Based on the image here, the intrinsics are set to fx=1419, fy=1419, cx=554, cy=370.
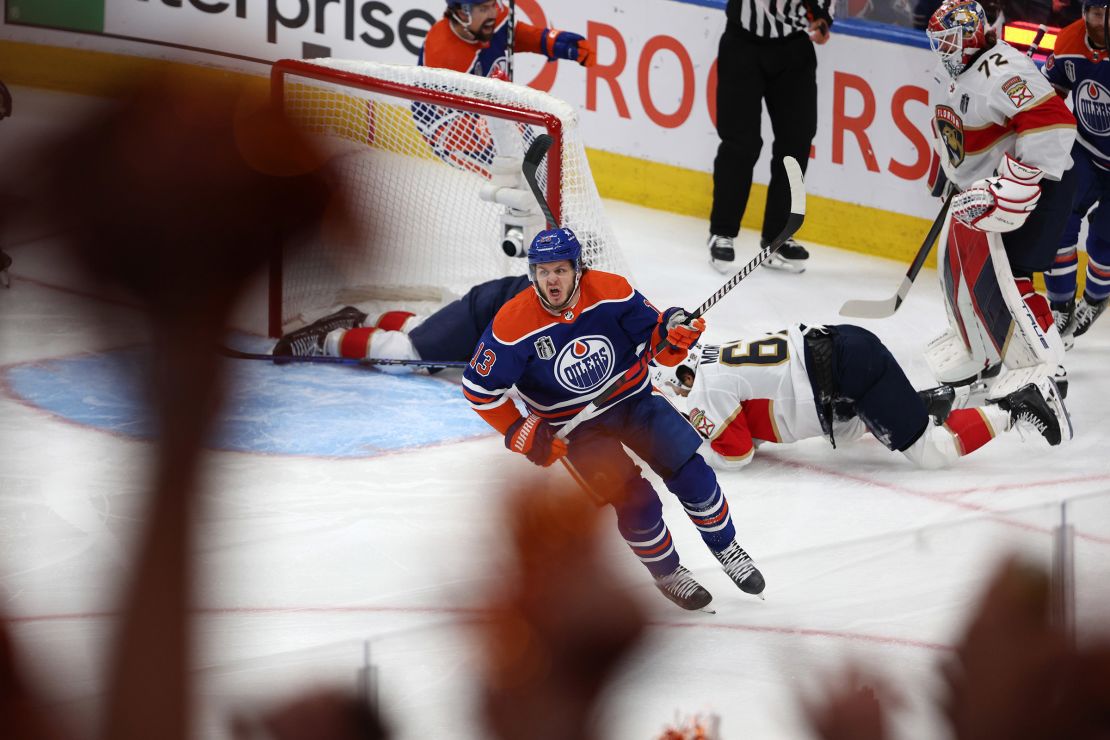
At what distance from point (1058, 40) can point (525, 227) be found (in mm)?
2269

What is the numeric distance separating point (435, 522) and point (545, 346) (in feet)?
6.84

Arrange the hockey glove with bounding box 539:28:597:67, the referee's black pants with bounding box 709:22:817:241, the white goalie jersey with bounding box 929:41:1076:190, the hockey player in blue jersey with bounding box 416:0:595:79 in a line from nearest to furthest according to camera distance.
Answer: the white goalie jersey with bounding box 929:41:1076:190 → the hockey player in blue jersey with bounding box 416:0:595:79 → the hockey glove with bounding box 539:28:597:67 → the referee's black pants with bounding box 709:22:817:241

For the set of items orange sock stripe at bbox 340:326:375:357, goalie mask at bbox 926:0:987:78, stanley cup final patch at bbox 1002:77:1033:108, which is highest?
goalie mask at bbox 926:0:987:78

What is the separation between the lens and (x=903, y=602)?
233cm

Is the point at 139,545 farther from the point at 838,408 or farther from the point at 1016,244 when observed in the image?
the point at 1016,244

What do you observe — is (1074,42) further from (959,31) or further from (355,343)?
(355,343)

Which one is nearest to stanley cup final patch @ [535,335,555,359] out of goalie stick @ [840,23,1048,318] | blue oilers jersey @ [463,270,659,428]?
blue oilers jersey @ [463,270,659,428]

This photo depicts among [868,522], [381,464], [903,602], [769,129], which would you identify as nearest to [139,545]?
[903,602]

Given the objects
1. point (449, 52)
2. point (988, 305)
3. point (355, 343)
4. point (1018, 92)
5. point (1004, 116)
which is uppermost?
point (1018, 92)

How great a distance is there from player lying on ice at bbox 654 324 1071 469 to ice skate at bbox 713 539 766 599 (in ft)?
2.97

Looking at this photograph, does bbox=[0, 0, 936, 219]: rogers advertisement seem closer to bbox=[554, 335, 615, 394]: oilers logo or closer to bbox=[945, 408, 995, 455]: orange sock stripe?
bbox=[945, 408, 995, 455]: orange sock stripe

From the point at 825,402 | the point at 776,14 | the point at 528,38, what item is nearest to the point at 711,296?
the point at 825,402

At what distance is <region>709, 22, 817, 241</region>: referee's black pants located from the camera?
6.59 metres

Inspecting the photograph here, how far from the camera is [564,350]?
3.65 meters
